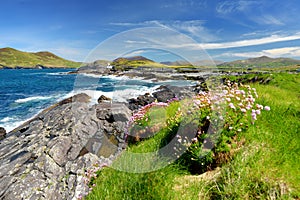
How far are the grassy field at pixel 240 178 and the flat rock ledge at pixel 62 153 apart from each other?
1713 millimetres

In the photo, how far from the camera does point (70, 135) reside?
1066cm

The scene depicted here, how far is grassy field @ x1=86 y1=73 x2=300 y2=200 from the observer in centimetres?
316

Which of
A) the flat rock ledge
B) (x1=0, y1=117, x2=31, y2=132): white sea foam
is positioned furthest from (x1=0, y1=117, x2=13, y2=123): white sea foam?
the flat rock ledge

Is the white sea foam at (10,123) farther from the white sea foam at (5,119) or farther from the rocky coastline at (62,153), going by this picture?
the rocky coastline at (62,153)

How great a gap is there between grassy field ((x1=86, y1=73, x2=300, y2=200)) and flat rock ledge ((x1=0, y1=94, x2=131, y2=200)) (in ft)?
5.62

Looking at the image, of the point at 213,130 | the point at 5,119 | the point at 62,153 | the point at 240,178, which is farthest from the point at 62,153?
the point at 5,119

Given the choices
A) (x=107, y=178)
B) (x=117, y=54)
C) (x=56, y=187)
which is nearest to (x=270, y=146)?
(x=107, y=178)

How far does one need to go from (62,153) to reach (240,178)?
8.16m

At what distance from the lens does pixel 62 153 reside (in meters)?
9.44

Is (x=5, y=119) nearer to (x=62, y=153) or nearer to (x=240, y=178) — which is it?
(x=62, y=153)

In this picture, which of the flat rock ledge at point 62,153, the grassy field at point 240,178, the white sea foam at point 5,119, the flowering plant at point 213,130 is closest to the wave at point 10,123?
the white sea foam at point 5,119

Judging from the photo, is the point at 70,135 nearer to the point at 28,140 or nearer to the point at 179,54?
the point at 28,140

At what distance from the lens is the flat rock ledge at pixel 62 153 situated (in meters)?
7.34

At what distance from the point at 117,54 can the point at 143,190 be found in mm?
5422
